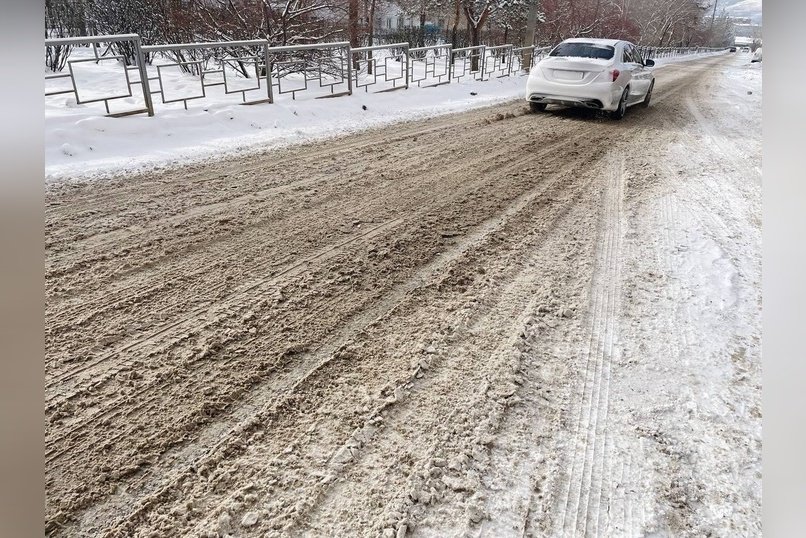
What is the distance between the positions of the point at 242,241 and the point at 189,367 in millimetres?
1571

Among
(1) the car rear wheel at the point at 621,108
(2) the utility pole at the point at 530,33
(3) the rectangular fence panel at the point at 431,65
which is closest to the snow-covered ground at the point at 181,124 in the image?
(1) the car rear wheel at the point at 621,108

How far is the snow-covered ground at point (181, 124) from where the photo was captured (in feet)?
19.5

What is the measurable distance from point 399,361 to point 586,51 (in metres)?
9.28

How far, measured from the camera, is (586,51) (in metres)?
9.77

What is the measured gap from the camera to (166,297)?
308 centimetres

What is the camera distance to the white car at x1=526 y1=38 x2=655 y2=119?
364 inches

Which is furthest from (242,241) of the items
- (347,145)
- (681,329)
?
(347,145)

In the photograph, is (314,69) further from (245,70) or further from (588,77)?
(588,77)

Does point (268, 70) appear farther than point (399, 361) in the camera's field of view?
Yes

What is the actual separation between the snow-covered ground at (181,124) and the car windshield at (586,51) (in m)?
2.28

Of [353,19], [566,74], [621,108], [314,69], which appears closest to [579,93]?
[566,74]

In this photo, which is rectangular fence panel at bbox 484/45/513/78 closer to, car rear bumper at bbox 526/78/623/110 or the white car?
the white car

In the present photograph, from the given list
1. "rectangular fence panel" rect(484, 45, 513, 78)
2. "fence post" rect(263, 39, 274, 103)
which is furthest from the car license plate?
"rectangular fence panel" rect(484, 45, 513, 78)

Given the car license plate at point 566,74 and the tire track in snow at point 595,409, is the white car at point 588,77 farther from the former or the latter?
the tire track in snow at point 595,409
